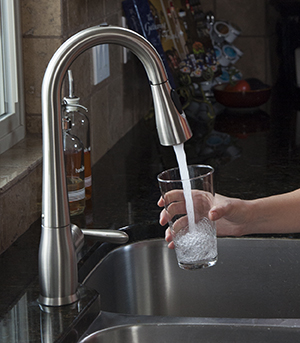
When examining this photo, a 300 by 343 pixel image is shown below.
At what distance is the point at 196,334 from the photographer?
0.86 metres

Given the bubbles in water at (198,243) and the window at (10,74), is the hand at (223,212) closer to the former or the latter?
the bubbles in water at (198,243)

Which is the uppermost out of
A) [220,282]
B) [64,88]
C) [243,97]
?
[64,88]

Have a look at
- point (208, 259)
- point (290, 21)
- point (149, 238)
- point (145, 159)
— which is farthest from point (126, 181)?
point (290, 21)

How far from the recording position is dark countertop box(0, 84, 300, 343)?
846mm

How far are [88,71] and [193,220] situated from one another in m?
0.77

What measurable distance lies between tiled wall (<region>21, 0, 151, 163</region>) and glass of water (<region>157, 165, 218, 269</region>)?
54 centimetres

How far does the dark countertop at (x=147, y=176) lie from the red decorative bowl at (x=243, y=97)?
1.5 inches

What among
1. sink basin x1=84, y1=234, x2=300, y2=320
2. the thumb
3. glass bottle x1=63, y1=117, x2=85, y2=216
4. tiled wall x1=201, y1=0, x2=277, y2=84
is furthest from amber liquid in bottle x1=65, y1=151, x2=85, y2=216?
tiled wall x1=201, y1=0, x2=277, y2=84

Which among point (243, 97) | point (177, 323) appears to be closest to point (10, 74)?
point (177, 323)

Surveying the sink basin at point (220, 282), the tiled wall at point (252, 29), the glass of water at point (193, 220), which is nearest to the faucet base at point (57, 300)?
the glass of water at point (193, 220)

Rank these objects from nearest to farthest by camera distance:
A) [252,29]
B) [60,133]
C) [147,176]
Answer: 1. [60,133]
2. [147,176]
3. [252,29]

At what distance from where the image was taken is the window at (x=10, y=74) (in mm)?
1262

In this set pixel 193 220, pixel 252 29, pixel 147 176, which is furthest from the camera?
pixel 252 29

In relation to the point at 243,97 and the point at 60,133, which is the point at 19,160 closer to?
the point at 60,133
